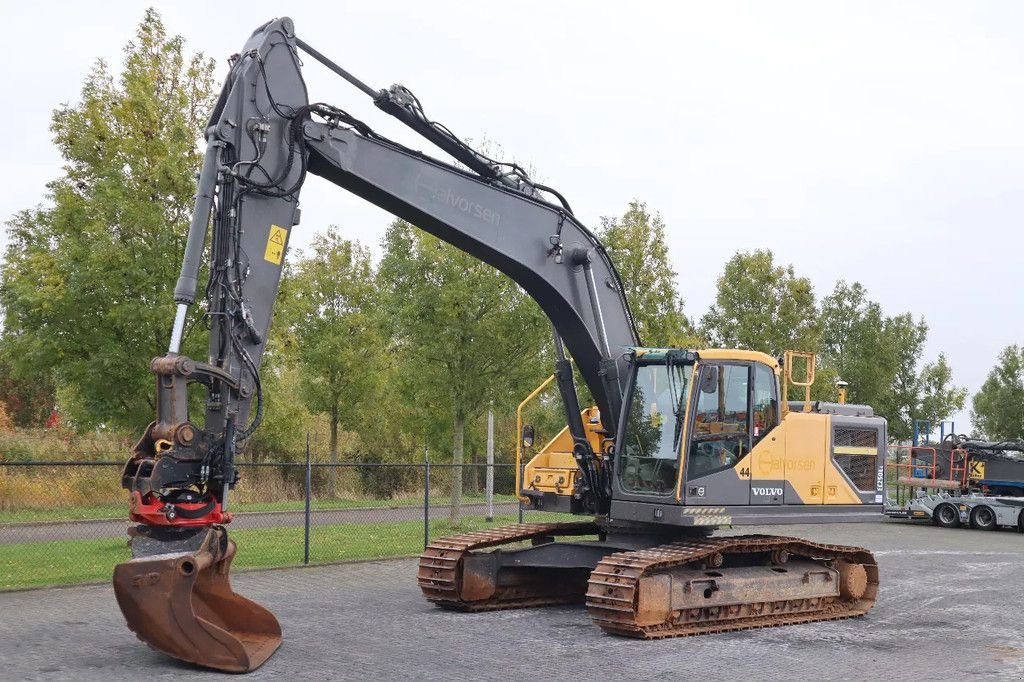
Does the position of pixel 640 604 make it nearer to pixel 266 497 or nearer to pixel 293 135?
pixel 293 135

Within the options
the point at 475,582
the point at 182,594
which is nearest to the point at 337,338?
the point at 475,582

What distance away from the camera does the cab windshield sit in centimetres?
1120

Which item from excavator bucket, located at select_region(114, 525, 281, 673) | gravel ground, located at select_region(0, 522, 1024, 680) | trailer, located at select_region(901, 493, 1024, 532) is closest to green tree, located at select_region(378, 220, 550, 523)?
gravel ground, located at select_region(0, 522, 1024, 680)

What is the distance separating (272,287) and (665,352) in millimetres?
4266

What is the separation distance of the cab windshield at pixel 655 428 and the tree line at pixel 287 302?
762 cm

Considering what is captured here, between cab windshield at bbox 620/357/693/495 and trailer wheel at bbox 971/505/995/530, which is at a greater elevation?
cab windshield at bbox 620/357/693/495

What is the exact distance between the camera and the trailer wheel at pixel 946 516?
27.2 metres

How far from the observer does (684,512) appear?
35.7 ft

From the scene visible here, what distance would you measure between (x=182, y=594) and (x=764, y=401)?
6453 millimetres

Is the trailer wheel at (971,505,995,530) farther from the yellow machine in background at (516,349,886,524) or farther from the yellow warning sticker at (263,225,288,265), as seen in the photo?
the yellow warning sticker at (263,225,288,265)

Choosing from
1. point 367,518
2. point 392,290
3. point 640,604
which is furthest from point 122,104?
point 640,604

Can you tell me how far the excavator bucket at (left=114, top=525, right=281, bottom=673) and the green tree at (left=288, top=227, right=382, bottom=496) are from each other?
20.6 m

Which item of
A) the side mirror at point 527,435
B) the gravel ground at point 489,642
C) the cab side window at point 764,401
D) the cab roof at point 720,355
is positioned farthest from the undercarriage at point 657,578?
the cab roof at point 720,355

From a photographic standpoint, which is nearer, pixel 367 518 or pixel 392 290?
pixel 392 290
